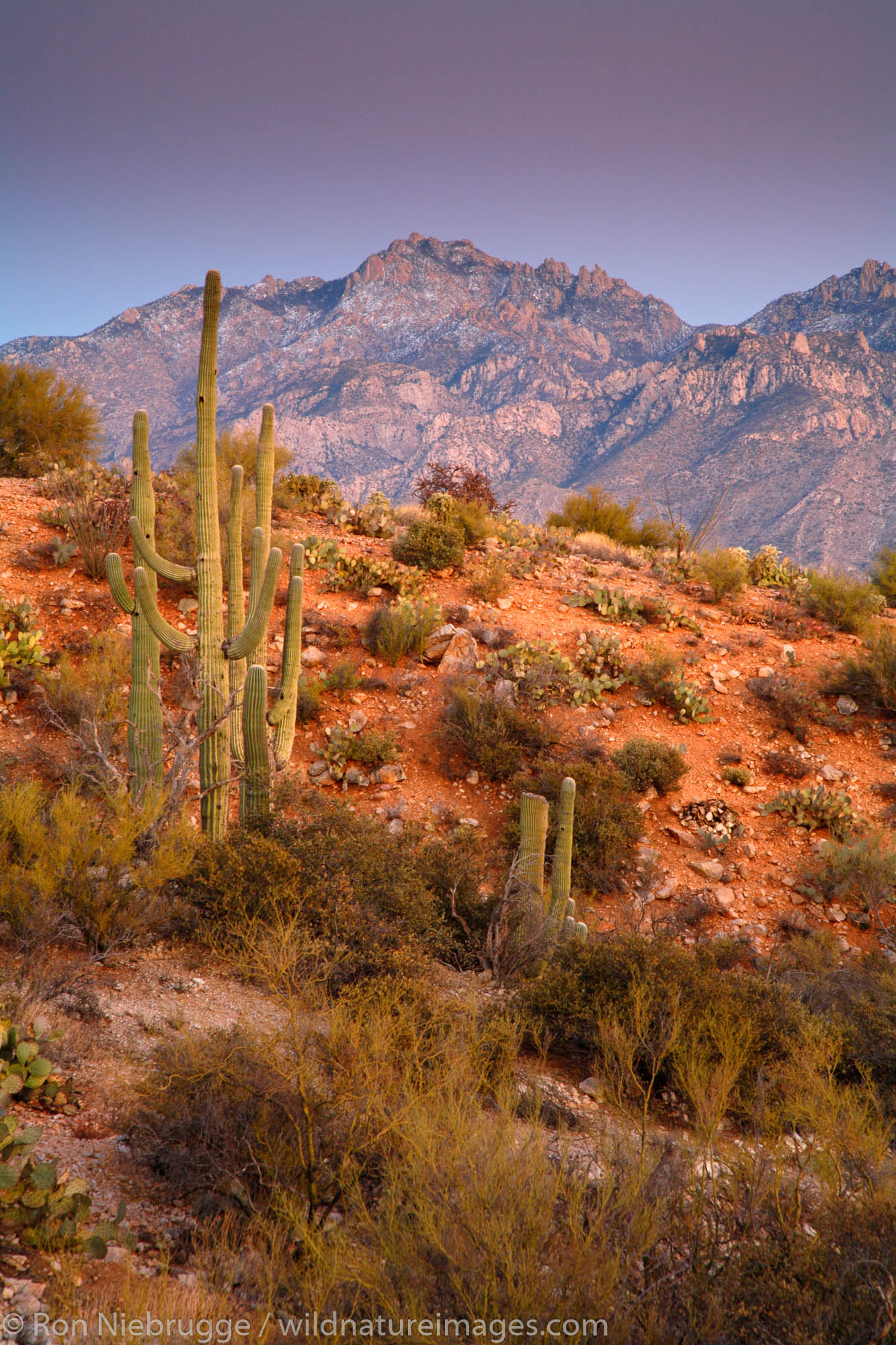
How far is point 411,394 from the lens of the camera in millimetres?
171625

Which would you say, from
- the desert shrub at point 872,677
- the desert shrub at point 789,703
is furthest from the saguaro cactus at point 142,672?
the desert shrub at point 872,677

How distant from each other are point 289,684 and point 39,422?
1133 cm

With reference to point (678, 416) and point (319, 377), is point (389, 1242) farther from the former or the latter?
point (319, 377)

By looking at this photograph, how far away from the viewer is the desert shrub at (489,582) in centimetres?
1133

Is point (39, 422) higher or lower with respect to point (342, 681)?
higher

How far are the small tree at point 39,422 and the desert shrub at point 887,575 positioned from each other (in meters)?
16.1

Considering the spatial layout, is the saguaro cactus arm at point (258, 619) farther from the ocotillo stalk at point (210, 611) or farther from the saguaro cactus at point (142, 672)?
the saguaro cactus at point (142, 672)

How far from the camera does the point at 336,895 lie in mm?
4766

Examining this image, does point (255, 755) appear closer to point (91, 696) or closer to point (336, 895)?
point (336, 895)

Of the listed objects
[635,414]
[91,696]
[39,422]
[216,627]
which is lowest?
[91,696]

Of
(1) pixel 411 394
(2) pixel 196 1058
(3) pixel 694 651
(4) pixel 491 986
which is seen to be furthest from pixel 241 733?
(1) pixel 411 394

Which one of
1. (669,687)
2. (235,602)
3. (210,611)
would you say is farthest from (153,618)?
(669,687)

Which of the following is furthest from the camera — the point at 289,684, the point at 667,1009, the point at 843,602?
the point at 843,602

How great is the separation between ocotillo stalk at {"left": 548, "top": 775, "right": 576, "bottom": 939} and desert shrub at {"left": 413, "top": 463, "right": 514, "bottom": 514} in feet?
33.4
